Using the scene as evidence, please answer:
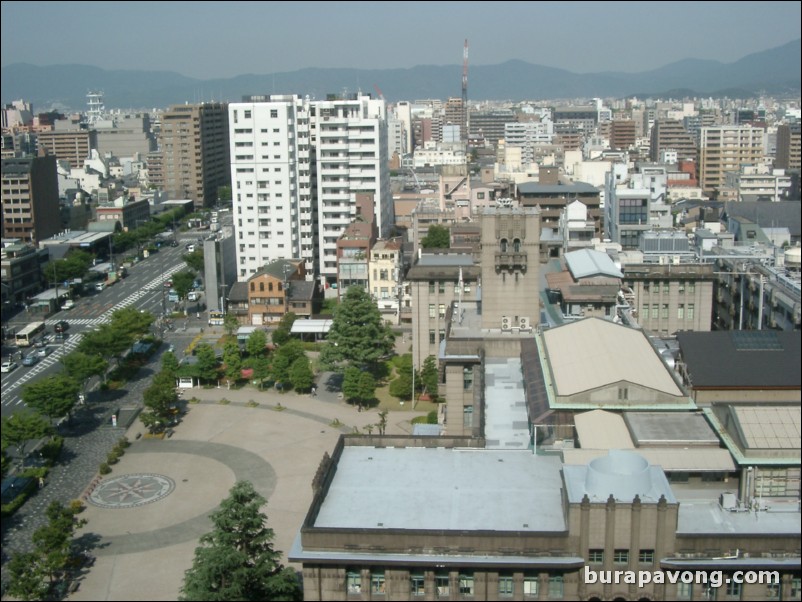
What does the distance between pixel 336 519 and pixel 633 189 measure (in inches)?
1191

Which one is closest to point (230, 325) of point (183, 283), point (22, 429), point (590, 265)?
point (183, 283)

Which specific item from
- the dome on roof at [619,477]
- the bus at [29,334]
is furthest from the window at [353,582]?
the bus at [29,334]

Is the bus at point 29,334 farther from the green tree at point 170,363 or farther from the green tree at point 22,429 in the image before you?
the green tree at point 22,429

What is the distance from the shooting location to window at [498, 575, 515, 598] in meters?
10.9

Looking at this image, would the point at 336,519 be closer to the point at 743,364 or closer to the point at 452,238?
the point at 743,364

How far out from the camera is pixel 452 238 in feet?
133

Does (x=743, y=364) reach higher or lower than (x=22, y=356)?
higher

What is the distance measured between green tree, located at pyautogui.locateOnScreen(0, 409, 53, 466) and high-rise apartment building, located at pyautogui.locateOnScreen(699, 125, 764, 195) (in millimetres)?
55367

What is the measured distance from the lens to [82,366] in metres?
27.7

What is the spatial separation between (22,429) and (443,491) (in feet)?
46.0

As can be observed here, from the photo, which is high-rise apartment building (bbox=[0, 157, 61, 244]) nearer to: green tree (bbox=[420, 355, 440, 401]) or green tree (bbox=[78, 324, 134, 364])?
green tree (bbox=[78, 324, 134, 364])

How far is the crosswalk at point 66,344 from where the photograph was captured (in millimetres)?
28534

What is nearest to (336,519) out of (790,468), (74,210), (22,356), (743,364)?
(790,468)

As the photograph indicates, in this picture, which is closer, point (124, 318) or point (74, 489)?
point (74, 489)
